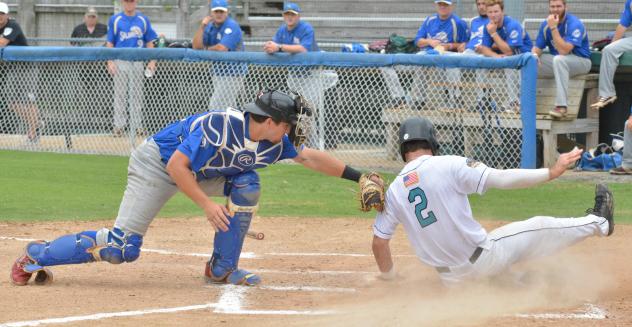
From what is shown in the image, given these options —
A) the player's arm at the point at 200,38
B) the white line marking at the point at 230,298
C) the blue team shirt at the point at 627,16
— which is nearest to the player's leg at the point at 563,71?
the blue team shirt at the point at 627,16

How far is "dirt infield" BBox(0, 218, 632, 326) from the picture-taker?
5234 mm

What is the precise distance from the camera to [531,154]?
11.0 m

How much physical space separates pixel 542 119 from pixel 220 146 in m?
7.00

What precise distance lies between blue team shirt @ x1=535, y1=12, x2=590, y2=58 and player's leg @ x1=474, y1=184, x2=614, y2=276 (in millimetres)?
6370

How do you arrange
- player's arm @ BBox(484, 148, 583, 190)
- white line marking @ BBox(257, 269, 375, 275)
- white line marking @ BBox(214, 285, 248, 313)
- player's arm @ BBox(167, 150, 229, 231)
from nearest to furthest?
player's arm @ BBox(484, 148, 583, 190) → white line marking @ BBox(214, 285, 248, 313) → player's arm @ BBox(167, 150, 229, 231) → white line marking @ BBox(257, 269, 375, 275)

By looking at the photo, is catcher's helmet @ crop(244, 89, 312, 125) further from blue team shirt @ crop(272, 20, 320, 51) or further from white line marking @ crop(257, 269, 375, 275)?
blue team shirt @ crop(272, 20, 320, 51)

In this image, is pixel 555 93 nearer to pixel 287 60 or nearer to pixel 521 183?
pixel 287 60

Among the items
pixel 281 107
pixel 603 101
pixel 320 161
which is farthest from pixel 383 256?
pixel 603 101

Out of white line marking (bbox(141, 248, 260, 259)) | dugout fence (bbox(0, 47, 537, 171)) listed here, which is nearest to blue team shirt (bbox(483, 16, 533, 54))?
dugout fence (bbox(0, 47, 537, 171))

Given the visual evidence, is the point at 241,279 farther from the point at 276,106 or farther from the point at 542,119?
the point at 542,119

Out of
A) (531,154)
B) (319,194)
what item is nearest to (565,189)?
(531,154)

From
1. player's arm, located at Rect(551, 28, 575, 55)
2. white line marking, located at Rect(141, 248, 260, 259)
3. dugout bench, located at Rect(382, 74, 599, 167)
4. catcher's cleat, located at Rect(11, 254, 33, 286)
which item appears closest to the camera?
catcher's cleat, located at Rect(11, 254, 33, 286)

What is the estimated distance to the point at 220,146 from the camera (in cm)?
577

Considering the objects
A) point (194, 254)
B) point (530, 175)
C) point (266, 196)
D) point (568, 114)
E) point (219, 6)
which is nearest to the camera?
point (530, 175)
